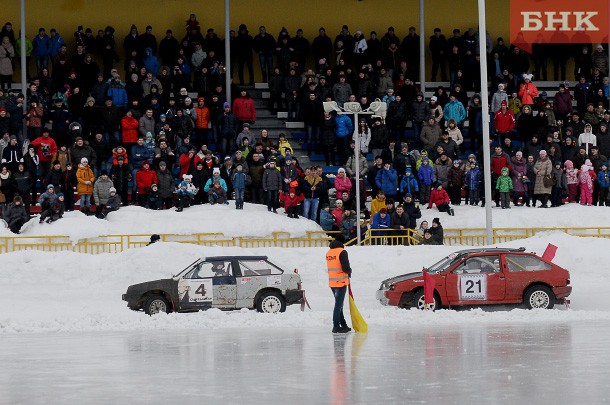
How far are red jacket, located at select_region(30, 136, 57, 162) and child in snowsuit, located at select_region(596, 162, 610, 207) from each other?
1529cm

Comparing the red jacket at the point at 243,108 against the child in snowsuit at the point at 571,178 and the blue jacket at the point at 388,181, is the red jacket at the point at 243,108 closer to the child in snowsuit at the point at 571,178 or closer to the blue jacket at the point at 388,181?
the blue jacket at the point at 388,181

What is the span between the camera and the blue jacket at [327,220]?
36.1 m

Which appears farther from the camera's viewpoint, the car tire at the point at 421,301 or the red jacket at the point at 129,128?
the red jacket at the point at 129,128

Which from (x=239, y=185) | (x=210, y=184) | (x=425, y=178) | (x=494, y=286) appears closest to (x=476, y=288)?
(x=494, y=286)

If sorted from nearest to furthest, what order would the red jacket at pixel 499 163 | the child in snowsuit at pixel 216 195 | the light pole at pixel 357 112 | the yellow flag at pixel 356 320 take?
the yellow flag at pixel 356 320 < the light pole at pixel 357 112 < the child in snowsuit at pixel 216 195 < the red jacket at pixel 499 163

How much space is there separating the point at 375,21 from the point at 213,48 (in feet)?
26.4

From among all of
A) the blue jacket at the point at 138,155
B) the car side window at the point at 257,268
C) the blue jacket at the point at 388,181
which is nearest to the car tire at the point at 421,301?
the car side window at the point at 257,268

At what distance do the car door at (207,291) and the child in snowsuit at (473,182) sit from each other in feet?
46.0

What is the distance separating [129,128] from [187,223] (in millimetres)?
3848

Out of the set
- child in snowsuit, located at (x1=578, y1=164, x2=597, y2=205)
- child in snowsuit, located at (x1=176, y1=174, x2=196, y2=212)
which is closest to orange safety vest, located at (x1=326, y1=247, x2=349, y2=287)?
child in snowsuit, located at (x1=176, y1=174, x2=196, y2=212)

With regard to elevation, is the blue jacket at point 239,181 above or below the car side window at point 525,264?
above

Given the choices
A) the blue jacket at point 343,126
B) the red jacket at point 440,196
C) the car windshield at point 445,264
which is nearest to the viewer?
the car windshield at point 445,264

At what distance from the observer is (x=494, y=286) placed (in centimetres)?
2584

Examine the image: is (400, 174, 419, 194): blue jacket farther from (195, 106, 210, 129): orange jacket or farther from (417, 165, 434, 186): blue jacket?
(195, 106, 210, 129): orange jacket
